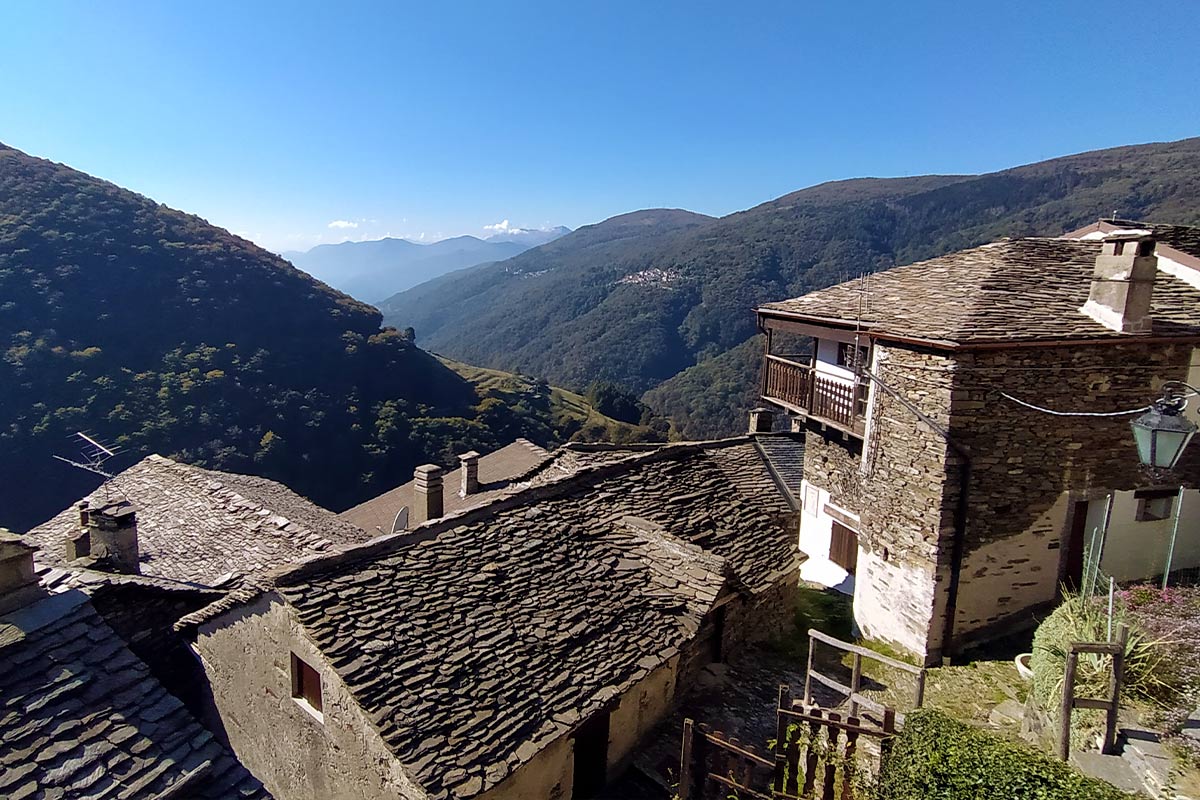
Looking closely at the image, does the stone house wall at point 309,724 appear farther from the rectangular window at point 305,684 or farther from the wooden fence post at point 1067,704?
the wooden fence post at point 1067,704

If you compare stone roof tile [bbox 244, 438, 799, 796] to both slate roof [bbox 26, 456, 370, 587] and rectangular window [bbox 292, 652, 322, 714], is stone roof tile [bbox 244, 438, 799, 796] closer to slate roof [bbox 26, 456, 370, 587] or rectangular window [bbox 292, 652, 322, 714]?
rectangular window [bbox 292, 652, 322, 714]

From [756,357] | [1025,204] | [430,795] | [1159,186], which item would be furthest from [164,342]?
[1025,204]

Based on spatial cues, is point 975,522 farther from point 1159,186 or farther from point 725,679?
point 1159,186

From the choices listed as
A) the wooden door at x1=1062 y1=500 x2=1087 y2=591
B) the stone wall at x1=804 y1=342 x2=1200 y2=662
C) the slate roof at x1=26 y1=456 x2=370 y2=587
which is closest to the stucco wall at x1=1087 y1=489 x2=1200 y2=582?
the wooden door at x1=1062 y1=500 x2=1087 y2=591

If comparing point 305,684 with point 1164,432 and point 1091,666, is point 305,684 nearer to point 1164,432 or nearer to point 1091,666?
point 1091,666

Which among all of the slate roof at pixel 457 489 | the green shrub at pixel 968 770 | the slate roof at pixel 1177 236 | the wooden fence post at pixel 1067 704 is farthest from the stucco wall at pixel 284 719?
the slate roof at pixel 1177 236

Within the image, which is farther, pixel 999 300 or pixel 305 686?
pixel 999 300

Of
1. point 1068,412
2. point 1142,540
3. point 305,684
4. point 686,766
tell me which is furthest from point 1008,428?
point 305,684
